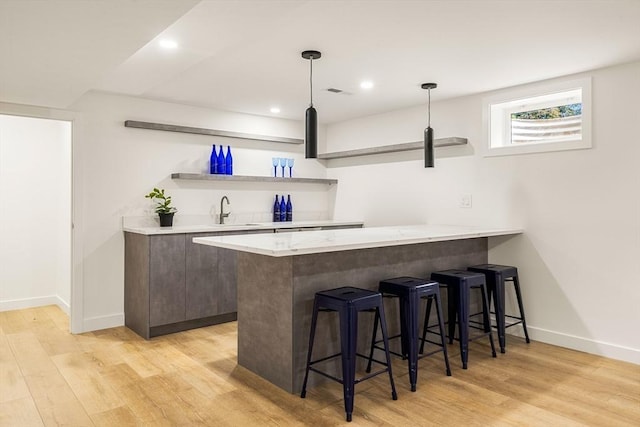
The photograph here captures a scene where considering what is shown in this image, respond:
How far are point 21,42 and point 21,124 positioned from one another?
324 cm

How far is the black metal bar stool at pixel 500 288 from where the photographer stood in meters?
3.60

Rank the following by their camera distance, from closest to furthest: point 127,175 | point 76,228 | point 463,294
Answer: point 463,294
point 76,228
point 127,175

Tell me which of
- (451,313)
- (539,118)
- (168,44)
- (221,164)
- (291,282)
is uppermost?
(168,44)

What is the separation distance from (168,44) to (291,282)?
1680 mm

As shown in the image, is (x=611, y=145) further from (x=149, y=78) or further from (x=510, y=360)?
(x=149, y=78)

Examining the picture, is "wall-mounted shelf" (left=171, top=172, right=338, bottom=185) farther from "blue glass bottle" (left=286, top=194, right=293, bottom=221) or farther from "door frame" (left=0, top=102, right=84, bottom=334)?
"door frame" (left=0, top=102, right=84, bottom=334)

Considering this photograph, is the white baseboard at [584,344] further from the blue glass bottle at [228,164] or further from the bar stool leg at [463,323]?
the blue glass bottle at [228,164]

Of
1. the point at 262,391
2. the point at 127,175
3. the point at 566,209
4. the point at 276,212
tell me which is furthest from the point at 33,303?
the point at 566,209

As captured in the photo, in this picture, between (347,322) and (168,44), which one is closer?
(347,322)

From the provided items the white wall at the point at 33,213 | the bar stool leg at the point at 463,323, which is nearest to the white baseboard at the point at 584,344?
the bar stool leg at the point at 463,323

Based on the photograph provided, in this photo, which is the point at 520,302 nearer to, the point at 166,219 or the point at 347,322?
the point at 347,322

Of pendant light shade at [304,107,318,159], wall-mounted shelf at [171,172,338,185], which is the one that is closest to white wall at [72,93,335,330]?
wall-mounted shelf at [171,172,338,185]

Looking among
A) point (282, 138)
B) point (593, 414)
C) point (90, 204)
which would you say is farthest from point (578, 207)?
point (90, 204)

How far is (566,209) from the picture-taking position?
12.1ft
